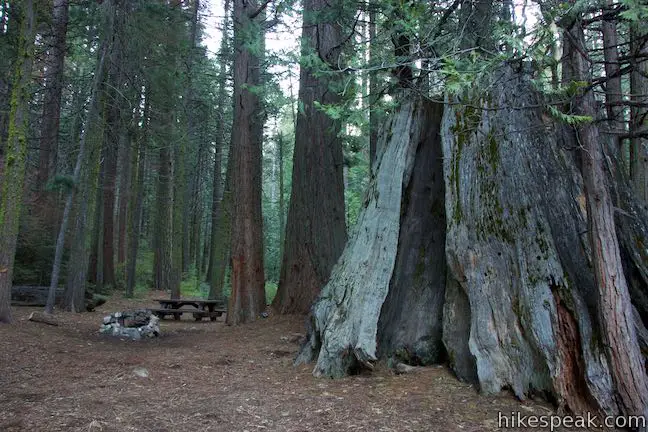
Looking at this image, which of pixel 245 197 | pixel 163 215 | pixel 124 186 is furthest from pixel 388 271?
pixel 124 186

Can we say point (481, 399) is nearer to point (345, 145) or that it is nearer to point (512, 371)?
point (512, 371)

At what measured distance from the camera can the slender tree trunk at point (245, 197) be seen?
10.1 metres

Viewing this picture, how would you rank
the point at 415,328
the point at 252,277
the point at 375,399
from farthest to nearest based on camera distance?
1. the point at 252,277
2. the point at 415,328
3. the point at 375,399

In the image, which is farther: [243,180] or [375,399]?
[243,180]

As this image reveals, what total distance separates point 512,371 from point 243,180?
6.90 meters

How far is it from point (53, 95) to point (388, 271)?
453 inches

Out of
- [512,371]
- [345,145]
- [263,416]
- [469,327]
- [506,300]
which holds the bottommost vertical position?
[263,416]

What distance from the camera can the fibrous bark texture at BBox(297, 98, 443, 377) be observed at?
5730 millimetres

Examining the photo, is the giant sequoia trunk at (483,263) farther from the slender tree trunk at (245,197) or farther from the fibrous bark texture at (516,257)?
the slender tree trunk at (245,197)

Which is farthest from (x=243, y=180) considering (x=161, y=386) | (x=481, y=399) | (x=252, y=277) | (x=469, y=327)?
(x=481, y=399)

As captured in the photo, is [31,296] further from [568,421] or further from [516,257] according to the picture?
[568,421]

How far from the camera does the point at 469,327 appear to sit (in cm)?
542

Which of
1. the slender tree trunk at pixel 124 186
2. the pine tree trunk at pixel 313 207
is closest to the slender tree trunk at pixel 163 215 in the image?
the slender tree trunk at pixel 124 186

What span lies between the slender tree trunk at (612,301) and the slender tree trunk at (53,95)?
11.7 m
